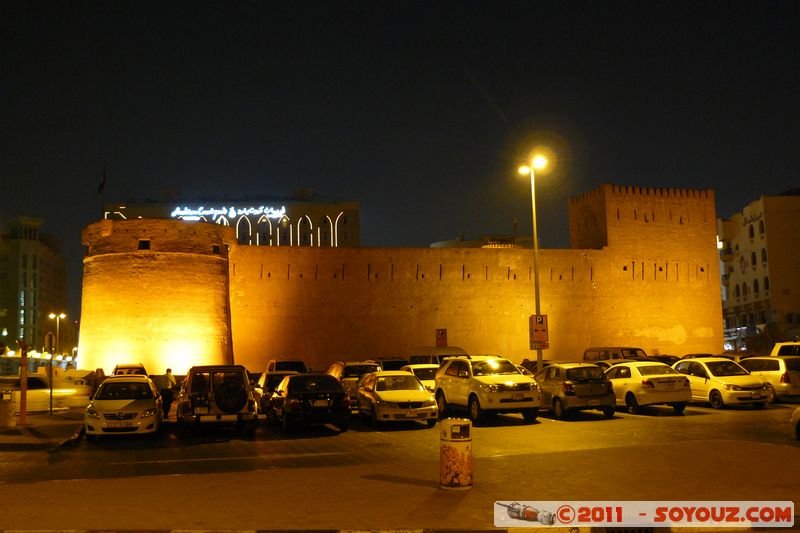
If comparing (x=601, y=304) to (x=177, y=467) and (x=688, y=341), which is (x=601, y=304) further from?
(x=177, y=467)

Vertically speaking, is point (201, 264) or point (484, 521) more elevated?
point (201, 264)

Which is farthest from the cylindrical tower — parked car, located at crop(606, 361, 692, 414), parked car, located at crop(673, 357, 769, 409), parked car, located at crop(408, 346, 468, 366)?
parked car, located at crop(673, 357, 769, 409)

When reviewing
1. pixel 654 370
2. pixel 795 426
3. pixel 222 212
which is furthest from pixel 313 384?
pixel 222 212

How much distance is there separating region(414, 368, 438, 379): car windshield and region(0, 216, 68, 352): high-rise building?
77798mm

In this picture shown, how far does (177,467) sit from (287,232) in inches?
2740

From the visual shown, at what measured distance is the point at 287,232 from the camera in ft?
262

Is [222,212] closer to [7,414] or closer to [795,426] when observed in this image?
[7,414]

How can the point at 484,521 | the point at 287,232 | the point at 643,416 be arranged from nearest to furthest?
the point at 484,521 < the point at 643,416 < the point at 287,232

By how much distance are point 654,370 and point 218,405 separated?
9.92 metres

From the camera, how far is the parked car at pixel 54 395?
2366 cm

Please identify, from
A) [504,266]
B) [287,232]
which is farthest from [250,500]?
[287,232]

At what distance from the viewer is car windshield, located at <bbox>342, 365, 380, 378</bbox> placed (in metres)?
20.5

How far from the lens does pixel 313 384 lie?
53.0 ft

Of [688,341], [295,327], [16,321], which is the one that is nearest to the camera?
[295,327]
